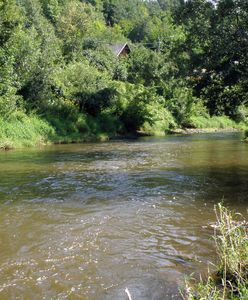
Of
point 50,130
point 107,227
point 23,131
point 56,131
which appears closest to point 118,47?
point 56,131

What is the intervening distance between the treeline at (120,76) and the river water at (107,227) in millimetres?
3884

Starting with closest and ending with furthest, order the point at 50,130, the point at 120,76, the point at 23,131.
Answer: the point at 23,131 < the point at 50,130 < the point at 120,76

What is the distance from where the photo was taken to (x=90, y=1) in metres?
125

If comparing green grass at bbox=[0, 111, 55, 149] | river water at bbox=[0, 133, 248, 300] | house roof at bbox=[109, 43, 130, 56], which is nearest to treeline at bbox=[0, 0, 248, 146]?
green grass at bbox=[0, 111, 55, 149]

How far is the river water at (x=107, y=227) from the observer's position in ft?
17.1

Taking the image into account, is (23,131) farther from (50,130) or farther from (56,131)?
(56,131)

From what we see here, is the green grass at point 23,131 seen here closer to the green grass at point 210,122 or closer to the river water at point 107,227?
the river water at point 107,227

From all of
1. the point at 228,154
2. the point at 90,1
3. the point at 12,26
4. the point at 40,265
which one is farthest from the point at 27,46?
the point at 90,1

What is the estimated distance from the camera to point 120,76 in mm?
45562

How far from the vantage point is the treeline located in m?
15.6

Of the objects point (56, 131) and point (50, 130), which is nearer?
point (50, 130)

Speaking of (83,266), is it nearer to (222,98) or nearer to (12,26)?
(222,98)

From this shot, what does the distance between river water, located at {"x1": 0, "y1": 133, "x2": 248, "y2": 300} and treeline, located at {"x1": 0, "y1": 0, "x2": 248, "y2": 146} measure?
12.7 ft

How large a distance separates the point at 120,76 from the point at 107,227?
39.2 m
